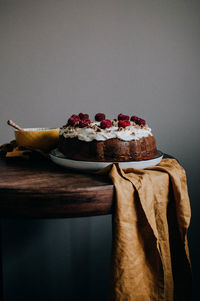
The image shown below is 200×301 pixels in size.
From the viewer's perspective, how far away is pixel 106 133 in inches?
33.5

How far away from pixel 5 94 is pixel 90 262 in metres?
1.14

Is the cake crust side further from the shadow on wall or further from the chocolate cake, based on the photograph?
the shadow on wall

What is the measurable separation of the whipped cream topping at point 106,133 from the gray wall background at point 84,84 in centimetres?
75

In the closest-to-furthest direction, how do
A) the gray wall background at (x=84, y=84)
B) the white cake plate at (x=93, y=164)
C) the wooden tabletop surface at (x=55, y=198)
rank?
the wooden tabletop surface at (x=55, y=198) < the white cake plate at (x=93, y=164) < the gray wall background at (x=84, y=84)

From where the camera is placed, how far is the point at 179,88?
5.36ft

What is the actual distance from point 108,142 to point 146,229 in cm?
28

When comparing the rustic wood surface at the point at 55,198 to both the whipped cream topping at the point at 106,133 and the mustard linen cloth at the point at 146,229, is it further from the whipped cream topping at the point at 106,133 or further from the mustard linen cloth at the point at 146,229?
the whipped cream topping at the point at 106,133

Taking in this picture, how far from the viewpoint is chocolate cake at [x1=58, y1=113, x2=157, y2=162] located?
0.85 metres

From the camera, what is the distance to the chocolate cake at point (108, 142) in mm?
848

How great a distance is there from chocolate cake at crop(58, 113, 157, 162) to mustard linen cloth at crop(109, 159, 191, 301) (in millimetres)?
67

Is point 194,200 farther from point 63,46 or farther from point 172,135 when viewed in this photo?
point 63,46

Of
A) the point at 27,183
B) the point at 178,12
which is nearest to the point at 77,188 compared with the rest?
the point at 27,183

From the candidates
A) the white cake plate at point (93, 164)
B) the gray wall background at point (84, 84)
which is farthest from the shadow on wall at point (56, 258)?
the white cake plate at point (93, 164)

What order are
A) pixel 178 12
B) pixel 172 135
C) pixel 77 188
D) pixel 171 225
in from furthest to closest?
pixel 172 135, pixel 178 12, pixel 171 225, pixel 77 188
